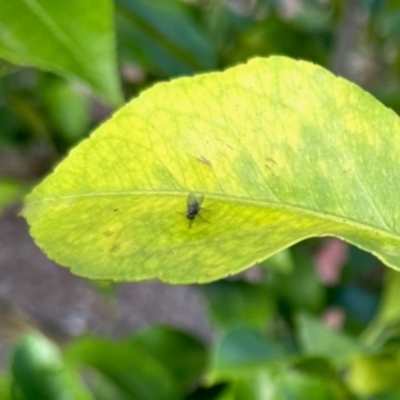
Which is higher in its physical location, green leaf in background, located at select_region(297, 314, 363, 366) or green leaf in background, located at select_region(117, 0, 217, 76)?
green leaf in background, located at select_region(117, 0, 217, 76)

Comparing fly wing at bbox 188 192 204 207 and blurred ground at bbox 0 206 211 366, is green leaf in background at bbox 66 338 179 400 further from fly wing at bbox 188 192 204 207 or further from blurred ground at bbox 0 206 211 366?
blurred ground at bbox 0 206 211 366

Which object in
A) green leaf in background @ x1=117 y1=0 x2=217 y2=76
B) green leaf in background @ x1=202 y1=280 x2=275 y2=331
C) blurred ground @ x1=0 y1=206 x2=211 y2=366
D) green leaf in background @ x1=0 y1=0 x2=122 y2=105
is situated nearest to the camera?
green leaf in background @ x1=0 y1=0 x2=122 y2=105

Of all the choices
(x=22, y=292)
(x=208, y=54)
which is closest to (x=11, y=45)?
(x=208, y=54)

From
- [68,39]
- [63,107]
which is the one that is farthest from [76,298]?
[68,39]

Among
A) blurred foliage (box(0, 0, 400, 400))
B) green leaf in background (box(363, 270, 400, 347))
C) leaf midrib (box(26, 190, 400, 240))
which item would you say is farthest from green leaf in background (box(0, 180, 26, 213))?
leaf midrib (box(26, 190, 400, 240))

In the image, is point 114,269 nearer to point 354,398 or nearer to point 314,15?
point 354,398

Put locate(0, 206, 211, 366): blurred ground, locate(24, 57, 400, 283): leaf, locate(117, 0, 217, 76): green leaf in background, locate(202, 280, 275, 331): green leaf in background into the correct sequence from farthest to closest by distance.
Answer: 1. locate(0, 206, 211, 366): blurred ground
2. locate(202, 280, 275, 331): green leaf in background
3. locate(117, 0, 217, 76): green leaf in background
4. locate(24, 57, 400, 283): leaf

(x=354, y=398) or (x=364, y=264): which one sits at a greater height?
(x=364, y=264)
